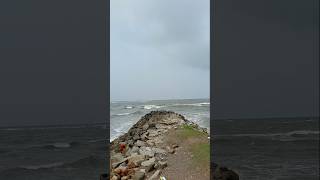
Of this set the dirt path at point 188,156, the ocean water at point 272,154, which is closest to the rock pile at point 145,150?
the dirt path at point 188,156

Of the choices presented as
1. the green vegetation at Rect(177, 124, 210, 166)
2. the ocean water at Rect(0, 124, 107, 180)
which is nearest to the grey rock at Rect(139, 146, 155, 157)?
the green vegetation at Rect(177, 124, 210, 166)

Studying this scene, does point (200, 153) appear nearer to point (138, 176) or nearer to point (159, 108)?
point (138, 176)

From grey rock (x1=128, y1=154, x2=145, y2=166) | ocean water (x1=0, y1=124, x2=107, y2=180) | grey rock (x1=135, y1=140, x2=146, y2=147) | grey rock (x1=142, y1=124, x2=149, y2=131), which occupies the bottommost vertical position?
ocean water (x1=0, y1=124, x2=107, y2=180)

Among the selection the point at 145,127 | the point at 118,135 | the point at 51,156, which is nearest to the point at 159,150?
the point at 145,127

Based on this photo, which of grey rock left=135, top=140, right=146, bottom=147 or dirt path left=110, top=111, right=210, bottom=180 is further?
grey rock left=135, top=140, right=146, bottom=147

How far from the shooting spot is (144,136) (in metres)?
11.4

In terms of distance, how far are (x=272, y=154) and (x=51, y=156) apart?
34.6 feet

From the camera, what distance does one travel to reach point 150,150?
372 inches

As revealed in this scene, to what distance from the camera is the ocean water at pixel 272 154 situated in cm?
1302

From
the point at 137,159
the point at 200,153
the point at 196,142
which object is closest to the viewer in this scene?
the point at 137,159

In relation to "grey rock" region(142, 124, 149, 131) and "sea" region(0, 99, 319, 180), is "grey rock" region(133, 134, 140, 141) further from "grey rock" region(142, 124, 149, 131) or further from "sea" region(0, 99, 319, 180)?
"sea" region(0, 99, 319, 180)

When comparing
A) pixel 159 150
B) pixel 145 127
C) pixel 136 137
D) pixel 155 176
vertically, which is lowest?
pixel 155 176

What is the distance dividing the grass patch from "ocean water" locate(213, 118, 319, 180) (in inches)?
104

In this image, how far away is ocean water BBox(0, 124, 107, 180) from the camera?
14188 millimetres
